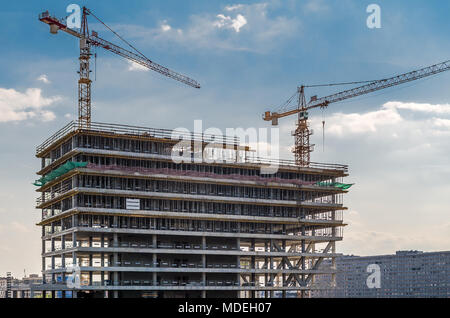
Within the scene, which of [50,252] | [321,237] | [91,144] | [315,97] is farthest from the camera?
[315,97]

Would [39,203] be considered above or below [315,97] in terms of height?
below

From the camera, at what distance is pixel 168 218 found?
454 feet

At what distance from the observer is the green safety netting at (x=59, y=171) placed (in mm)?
130750

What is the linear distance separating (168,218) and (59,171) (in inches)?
945

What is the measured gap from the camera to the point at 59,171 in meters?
137

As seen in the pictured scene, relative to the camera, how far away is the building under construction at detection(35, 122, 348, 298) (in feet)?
434

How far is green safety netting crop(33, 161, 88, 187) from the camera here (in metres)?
131

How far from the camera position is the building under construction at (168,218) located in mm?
132250

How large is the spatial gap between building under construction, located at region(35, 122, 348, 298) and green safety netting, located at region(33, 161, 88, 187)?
1.09ft

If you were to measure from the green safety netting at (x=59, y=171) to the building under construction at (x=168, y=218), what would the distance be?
13.1 inches
